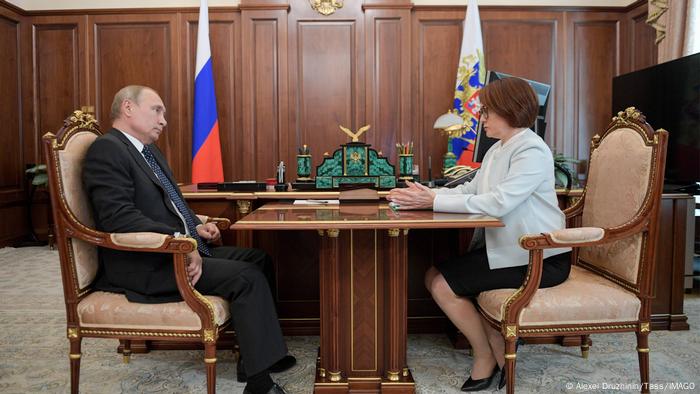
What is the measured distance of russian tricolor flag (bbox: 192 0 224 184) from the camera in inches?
226

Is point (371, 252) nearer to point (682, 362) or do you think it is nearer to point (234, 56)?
point (682, 362)

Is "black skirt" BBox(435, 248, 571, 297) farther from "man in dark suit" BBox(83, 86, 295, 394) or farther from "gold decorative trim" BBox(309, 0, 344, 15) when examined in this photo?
"gold decorative trim" BBox(309, 0, 344, 15)

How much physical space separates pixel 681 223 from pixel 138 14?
5.70 metres

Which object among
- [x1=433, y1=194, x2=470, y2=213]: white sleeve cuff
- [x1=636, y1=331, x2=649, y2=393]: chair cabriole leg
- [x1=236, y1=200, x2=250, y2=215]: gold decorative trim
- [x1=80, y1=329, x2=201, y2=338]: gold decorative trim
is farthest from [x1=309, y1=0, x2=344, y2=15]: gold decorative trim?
[x1=636, y1=331, x2=649, y2=393]: chair cabriole leg

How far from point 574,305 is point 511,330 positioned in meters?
0.27

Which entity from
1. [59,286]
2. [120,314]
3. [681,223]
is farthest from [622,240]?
[59,286]

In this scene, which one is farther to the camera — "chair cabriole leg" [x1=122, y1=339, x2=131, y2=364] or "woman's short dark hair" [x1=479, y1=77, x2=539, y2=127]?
"chair cabriole leg" [x1=122, y1=339, x2=131, y2=364]

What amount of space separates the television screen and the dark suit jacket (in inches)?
140

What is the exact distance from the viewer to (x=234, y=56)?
613 centimetres

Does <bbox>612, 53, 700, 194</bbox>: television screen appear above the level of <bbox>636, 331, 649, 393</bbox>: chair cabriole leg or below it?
above

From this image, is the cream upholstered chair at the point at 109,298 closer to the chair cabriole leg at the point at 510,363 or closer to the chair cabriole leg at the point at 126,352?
the chair cabriole leg at the point at 126,352

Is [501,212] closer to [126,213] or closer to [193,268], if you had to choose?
[193,268]

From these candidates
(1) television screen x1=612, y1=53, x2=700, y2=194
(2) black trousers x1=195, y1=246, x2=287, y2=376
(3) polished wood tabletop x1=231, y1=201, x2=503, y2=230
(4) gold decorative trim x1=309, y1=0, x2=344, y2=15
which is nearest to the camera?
(3) polished wood tabletop x1=231, y1=201, x2=503, y2=230

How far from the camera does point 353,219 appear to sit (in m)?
2.04
